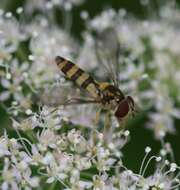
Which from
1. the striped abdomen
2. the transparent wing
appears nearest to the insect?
the striped abdomen

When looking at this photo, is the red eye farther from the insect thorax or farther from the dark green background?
the dark green background

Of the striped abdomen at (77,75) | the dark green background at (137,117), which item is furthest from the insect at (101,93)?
the dark green background at (137,117)

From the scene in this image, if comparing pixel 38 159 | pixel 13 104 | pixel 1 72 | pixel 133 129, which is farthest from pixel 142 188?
pixel 133 129

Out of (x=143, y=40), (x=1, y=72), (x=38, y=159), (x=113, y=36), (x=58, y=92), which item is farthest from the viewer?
(x=143, y=40)

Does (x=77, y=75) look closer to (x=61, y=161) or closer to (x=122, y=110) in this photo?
(x=122, y=110)

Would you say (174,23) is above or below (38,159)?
above

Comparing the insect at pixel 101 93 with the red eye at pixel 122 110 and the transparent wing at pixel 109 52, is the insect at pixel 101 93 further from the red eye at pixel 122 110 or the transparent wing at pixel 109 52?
the transparent wing at pixel 109 52

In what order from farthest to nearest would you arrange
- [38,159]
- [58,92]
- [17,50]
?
[17,50] → [58,92] → [38,159]

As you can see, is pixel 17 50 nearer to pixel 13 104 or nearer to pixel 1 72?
pixel 1 72
